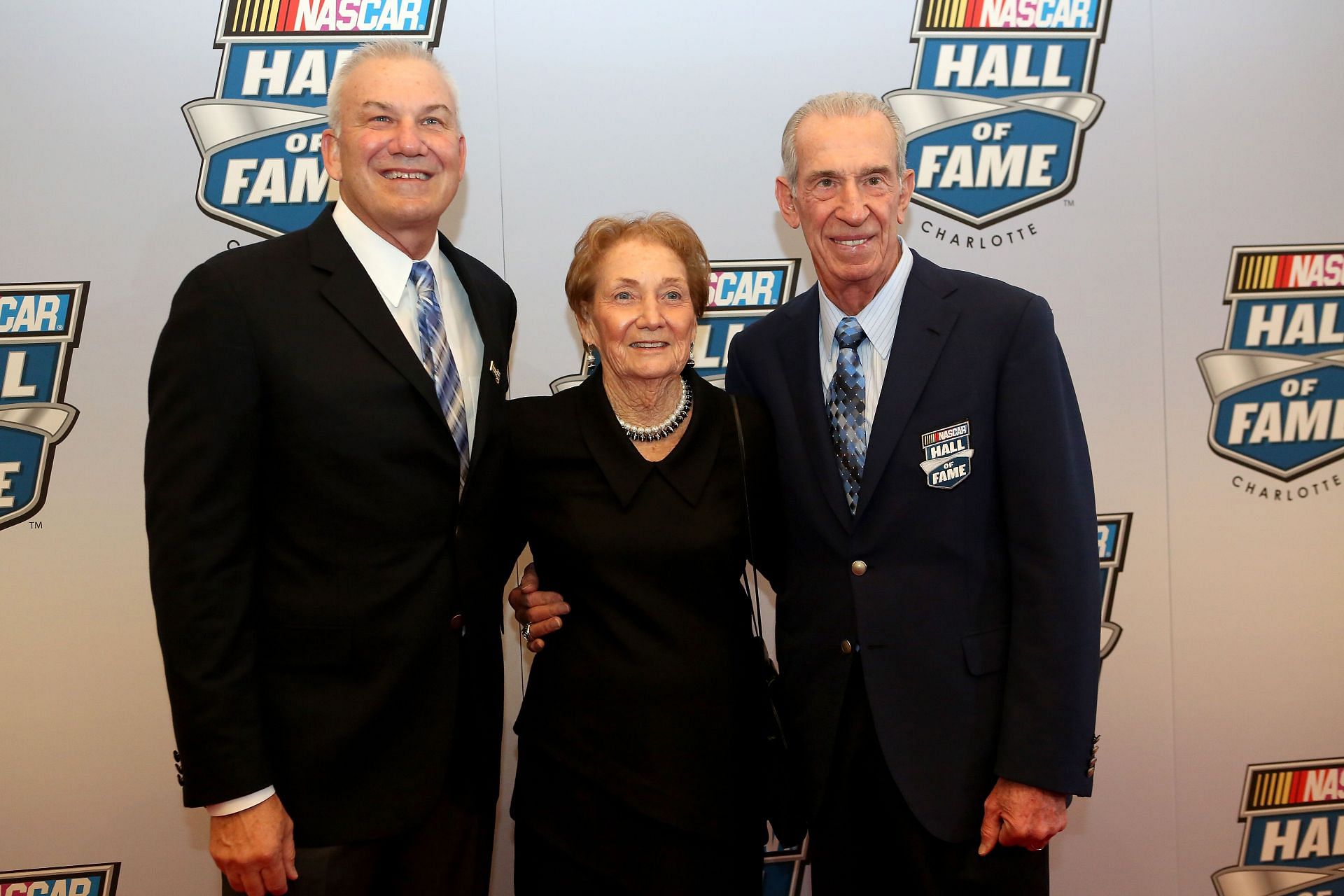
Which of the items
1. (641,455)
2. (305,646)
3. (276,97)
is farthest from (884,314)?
(276,97)

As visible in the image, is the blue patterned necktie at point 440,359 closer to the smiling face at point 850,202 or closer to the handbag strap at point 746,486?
the handbag strap at point 746,486

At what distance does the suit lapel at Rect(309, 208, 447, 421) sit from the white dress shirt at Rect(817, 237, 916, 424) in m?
0.79

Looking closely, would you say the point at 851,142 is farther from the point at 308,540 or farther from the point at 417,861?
the point at 417,861

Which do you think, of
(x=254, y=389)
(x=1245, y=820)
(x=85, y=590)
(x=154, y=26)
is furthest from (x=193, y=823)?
(x=1245, y=820)

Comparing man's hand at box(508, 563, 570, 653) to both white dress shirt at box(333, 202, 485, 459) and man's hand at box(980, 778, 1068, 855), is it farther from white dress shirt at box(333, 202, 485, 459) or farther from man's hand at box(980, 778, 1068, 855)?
man's hand at box(980, 778, 1068, 855)

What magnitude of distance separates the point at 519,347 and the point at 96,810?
5.97 ft

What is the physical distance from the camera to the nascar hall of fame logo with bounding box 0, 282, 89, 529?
2727 mm

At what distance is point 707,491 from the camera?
192cm

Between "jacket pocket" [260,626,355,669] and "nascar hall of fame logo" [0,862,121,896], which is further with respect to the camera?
"nascar hall of fame logo" [0,862,121,896]

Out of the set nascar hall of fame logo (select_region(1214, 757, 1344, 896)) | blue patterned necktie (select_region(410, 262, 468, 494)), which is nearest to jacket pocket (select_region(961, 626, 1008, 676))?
blue patterned necktie (select_region(410, 262, 468, 494))

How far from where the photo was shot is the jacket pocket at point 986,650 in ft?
5.93

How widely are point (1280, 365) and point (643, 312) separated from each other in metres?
2.40

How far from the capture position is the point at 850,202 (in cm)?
193

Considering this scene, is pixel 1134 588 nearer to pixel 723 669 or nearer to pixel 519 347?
pixel 723 669
